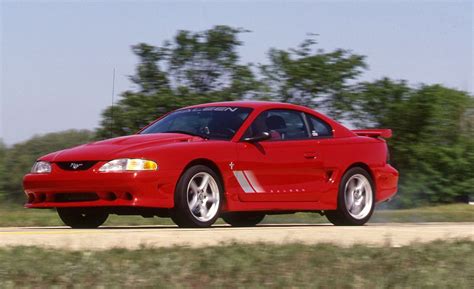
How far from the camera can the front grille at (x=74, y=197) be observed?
35.1 ft

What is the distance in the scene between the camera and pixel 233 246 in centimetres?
805

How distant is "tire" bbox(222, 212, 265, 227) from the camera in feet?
43.3

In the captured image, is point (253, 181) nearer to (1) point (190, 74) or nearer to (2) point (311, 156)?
(2) point (311, 156)

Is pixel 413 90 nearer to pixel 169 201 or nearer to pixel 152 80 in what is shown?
pixel 152 80

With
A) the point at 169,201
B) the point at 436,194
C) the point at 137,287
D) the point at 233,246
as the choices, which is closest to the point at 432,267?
the point at 233,246

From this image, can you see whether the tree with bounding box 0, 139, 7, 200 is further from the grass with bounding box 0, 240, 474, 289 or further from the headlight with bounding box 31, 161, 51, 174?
the grass with bounding box 0, 240, 474, 289

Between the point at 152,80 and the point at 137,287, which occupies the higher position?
the point at 152,80

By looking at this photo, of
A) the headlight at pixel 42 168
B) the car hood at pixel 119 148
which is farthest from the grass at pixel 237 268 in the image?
the headlight at pixel 42 168

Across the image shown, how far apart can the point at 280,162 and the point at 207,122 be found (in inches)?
35.2

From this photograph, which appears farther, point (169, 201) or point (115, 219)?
point (115, 219)

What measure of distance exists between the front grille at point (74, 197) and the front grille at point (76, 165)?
256 millimetres

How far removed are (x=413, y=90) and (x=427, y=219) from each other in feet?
37.8

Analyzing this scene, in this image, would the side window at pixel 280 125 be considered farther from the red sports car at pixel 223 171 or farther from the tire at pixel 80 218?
the tire at pixel 80 218

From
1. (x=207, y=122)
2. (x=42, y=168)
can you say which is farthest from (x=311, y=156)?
(x=42, y=168)
